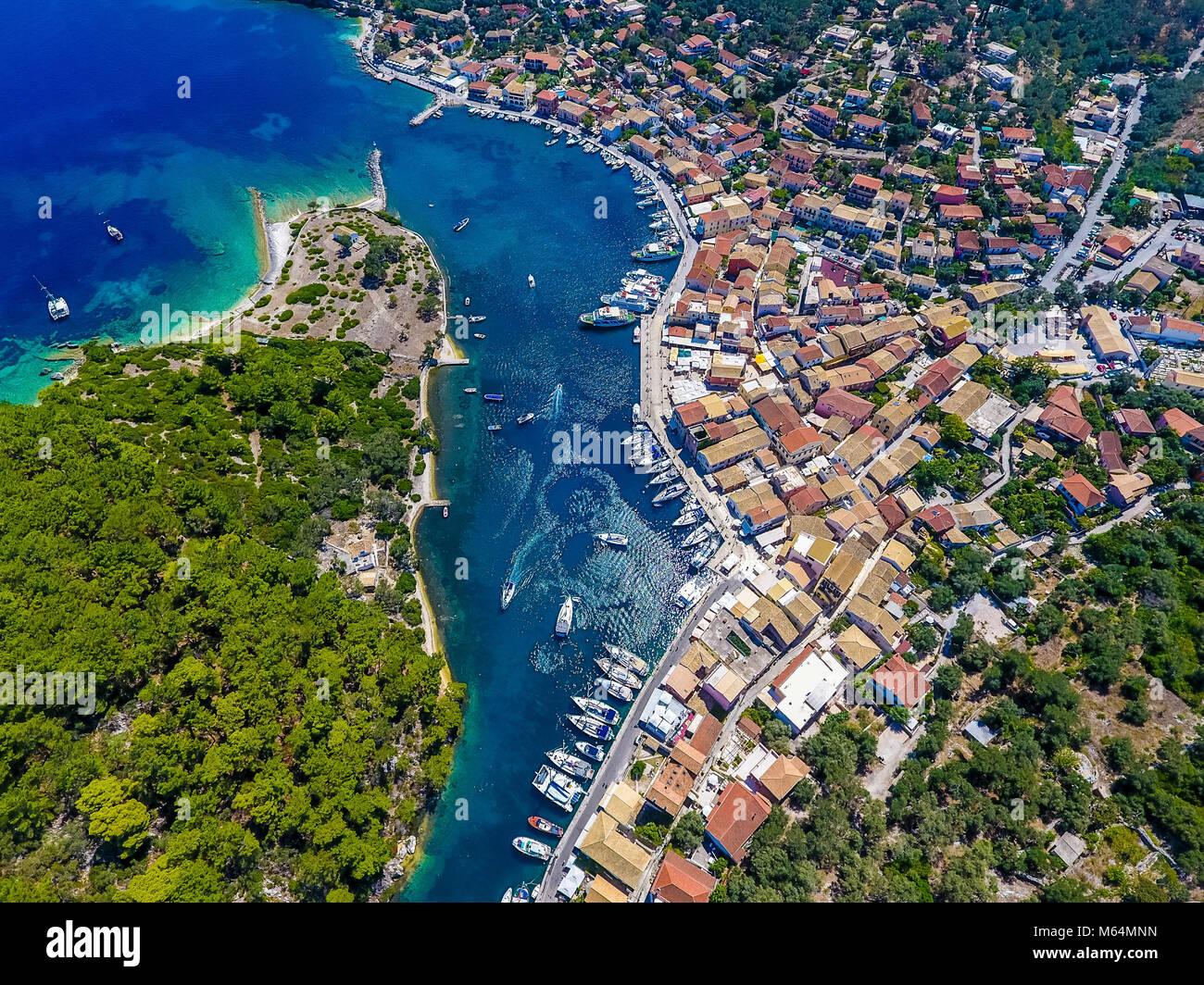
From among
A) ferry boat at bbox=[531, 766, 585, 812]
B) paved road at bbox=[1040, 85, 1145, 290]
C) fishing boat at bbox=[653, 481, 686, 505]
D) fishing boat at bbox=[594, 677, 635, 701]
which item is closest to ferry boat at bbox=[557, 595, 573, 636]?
fishing boat at bbox=[594, 677, 635, 701]

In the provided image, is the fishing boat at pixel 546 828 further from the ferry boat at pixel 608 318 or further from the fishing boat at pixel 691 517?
the ferry boat at pixel 608 318

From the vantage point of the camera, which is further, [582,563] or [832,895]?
[582,563]

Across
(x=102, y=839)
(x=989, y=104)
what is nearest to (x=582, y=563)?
(x=102, y=839)

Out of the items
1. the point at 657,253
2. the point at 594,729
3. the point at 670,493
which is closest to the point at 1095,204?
the point at 657,253

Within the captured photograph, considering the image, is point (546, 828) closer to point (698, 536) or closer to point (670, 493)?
point (698, 536)

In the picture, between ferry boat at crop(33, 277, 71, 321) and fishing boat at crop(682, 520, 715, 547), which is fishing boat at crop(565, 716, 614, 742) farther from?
ferry boat at crop(33, 277, 71, 321)

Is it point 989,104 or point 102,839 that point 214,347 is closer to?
point 102,839
